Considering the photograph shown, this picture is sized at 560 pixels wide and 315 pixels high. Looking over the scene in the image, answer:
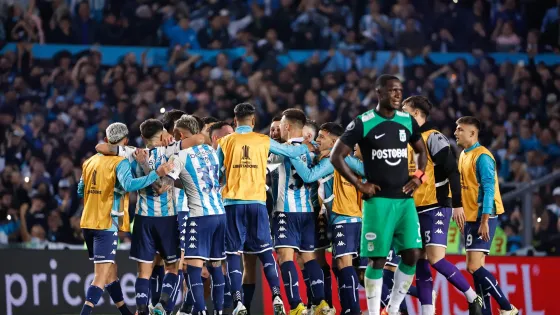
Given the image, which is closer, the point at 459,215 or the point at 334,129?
the point at 459,215

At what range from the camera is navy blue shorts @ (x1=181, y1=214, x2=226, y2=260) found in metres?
11.1

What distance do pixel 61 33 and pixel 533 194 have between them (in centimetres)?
1035

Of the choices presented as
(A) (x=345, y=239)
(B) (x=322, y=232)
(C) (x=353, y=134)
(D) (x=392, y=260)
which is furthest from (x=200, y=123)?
(C) (x=353, y=134)

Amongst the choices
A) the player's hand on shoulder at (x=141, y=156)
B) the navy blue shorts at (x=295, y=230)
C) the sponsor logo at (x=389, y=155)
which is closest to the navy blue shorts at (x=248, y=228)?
the navy blue shorts at (x=295, y=230)

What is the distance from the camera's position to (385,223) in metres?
9.55

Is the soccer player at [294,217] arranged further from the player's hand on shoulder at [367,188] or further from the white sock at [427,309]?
the player's hand on shoulder at [367,188]

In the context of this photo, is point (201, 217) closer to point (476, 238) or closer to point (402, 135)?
point (402, 135)

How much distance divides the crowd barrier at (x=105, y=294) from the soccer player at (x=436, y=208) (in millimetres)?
3160

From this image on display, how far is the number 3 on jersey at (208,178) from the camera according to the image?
36.8 ft

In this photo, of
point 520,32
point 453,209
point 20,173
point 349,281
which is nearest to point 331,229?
point 349,281

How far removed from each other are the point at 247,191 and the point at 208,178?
0.55m

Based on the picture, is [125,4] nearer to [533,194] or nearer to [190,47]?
[190,47]

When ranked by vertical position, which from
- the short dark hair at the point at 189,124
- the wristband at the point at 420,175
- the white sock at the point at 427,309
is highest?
the short dark hair at the point at 189,124

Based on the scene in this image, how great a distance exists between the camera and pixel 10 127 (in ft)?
61.5
